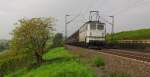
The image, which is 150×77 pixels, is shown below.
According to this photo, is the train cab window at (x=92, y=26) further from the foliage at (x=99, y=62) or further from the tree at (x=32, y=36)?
the foliage at (x=99, y=62)

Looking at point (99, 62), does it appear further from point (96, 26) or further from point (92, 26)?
point (96, 26)

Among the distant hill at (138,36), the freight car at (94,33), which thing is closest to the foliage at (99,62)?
the freight car at (94,33)

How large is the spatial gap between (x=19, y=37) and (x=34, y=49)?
2515 millimetres

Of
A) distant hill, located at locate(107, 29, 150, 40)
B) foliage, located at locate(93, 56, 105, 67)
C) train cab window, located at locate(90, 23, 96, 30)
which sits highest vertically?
train cab window, located at locate(90, 23, 96, 30)

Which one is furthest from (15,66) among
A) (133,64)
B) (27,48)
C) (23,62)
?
(133,64)

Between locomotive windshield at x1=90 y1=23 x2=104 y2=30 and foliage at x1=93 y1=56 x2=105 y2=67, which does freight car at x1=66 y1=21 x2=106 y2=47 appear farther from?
foliage at x1=93 y1=56 x2=105 y2=67

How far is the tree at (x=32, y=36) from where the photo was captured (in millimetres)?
44719

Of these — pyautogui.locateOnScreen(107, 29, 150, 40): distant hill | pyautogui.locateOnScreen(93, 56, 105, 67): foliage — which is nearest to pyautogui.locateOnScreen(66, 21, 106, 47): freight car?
pyautogui.locateOnScreen(93, 56, 105, 67): foliage

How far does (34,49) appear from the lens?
1770 inches

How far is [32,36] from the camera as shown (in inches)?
1785

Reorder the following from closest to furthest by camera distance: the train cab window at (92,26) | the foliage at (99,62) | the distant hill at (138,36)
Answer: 1. the foliage at (99,62)
2. the train cab window at (92,26)
3. the distant hill at (138,36)

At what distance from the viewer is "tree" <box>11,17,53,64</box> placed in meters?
44.7

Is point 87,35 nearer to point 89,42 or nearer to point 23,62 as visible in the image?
point 89,42

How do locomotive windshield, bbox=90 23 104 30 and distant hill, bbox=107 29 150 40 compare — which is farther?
distant hill, bbox=107 29 150 40
